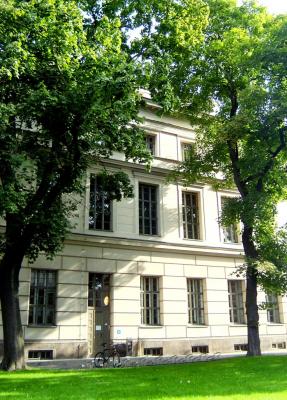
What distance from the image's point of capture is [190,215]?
25109 mm

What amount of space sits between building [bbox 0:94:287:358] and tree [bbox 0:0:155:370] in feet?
13.5

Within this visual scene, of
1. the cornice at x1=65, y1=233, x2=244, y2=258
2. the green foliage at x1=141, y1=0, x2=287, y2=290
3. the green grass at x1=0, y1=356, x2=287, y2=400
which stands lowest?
the green grass at x1=0, y1=356, x2=287, y2=400

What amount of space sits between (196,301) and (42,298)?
8.71 m

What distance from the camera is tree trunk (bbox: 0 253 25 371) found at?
566 inches

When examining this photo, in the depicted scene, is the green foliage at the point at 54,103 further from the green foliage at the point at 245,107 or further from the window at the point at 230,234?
the window at the point at 230,234

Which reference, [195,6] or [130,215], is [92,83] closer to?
Answer: [195,6]

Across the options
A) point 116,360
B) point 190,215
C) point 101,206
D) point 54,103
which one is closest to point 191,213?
point 190,215

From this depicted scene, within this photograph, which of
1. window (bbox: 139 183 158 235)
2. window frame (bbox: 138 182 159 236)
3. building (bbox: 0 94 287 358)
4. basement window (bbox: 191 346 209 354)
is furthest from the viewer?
window (bbox: 139 183 158 235)

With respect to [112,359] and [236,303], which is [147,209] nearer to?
[236,303]

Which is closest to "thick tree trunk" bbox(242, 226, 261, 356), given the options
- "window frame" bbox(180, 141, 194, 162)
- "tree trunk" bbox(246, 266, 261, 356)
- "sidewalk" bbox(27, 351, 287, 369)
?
"tree trunk" bbox(246, 266, 261, 356)

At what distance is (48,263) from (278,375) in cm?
1108

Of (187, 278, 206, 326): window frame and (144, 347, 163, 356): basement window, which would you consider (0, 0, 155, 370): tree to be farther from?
(187, 278, 206, 326): window frame

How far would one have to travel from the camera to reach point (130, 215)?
881 inches

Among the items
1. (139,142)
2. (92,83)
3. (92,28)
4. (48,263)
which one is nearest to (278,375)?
(139,142)
